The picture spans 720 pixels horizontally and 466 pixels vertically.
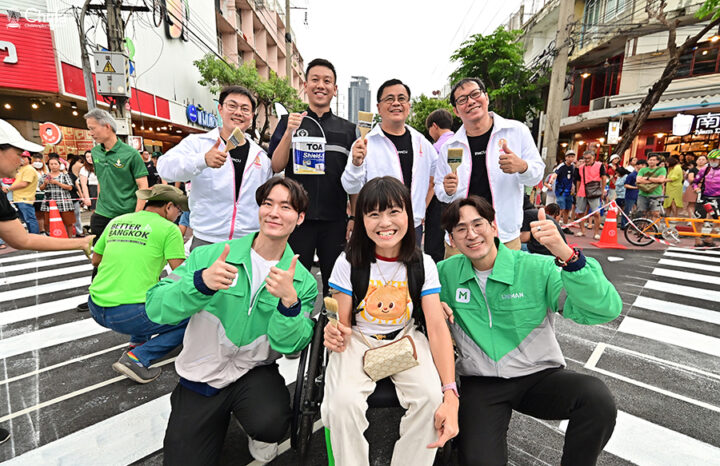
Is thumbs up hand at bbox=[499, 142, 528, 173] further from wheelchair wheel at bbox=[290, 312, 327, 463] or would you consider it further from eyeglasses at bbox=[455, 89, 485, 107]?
wheelchair wheel at bbox=[290, 312, 327, 463]

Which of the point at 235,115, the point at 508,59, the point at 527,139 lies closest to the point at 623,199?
the point at 527,139

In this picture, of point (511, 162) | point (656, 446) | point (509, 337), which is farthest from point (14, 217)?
point (656, 446)

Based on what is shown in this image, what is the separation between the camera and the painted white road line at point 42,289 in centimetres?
481

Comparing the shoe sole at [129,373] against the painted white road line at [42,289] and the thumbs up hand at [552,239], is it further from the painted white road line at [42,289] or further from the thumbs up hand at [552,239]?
the painted white road line at [42,289]

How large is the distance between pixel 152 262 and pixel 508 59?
24.7m

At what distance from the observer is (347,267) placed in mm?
1958

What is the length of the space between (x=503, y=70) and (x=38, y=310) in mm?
25027

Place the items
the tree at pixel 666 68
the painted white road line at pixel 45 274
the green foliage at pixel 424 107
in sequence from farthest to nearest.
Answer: the green foliage at pixel 424 107 < the tree at pixel 666 68 < the painted white road line at pixel 45 274

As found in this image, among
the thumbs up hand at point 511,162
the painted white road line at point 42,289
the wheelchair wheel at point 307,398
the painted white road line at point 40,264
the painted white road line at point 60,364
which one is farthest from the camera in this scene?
the painted white road line at point 40,264

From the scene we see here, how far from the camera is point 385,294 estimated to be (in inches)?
76.4

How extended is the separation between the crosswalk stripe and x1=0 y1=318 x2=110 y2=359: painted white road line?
4.71 meters

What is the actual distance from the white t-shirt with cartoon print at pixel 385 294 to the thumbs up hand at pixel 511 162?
1131 millimetres

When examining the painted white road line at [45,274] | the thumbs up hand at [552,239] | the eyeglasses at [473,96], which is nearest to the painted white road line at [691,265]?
the eyeglasses at [473,96]

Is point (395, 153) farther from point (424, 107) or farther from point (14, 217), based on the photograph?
point (424, 107)
